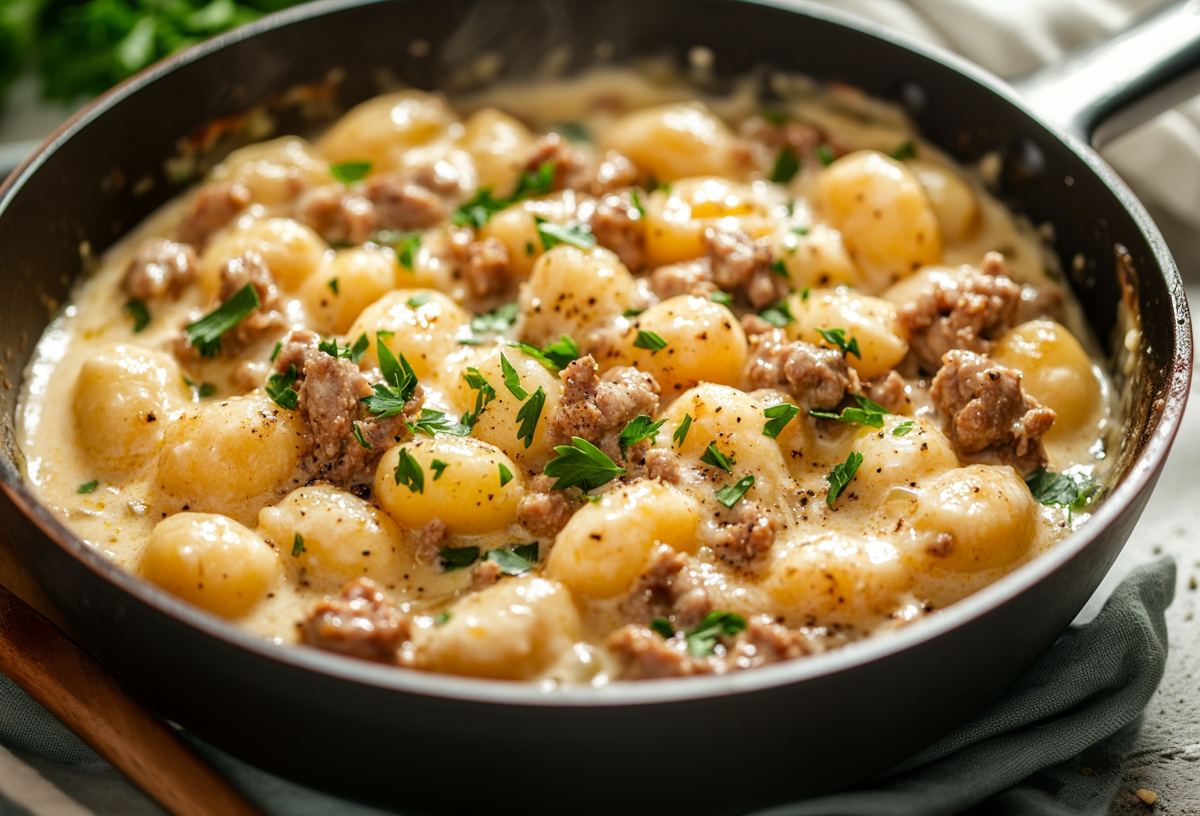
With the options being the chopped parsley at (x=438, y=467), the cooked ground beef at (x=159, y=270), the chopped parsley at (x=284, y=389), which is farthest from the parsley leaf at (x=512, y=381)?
the cooked ground beef at (x=159, y=270)

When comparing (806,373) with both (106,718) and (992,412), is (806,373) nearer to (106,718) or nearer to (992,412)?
(992,412)

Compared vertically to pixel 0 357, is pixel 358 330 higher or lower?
higher

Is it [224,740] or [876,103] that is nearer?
[224,740]

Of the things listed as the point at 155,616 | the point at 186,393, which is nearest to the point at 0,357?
the point at 186,393

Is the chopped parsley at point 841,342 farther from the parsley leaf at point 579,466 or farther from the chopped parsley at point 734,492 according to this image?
the parsley leaf at point 579,466

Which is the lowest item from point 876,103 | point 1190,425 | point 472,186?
point 1190,425

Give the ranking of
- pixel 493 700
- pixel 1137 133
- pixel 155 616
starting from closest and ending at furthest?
pixel 493 700
pixel 155 616
pixel 1137 133

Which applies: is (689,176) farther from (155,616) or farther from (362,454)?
(155,616)
